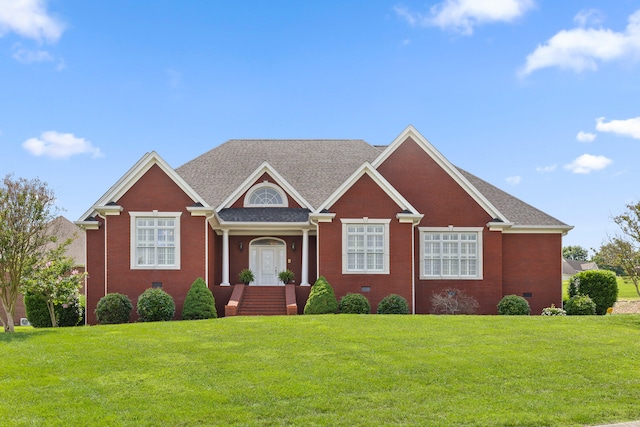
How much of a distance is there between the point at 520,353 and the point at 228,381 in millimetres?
6644

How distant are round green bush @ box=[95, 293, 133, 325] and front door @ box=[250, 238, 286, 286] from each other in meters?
6.74

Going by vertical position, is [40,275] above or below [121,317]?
above

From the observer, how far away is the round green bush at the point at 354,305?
74.4ft

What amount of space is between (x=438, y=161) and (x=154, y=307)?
546 inches

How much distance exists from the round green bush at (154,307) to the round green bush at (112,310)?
0.72 metres

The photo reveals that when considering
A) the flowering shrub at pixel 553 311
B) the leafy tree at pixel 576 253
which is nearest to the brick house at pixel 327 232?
the flowering shrub at pixel 553 311

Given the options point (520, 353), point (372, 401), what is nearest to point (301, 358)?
point (372, 401)

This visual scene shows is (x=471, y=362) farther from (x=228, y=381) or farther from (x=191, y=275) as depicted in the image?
(x=191, y=275)

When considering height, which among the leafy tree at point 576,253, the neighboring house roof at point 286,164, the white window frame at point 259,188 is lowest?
the leafy tree at point 576,253

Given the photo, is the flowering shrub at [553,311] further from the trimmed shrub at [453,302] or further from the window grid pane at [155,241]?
the window grid pane at [155,241]

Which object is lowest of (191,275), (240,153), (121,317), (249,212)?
(121,317)

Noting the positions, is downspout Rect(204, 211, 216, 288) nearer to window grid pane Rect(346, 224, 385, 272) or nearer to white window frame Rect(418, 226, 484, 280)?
window grid pane Rect(346, 224, 385, 272)

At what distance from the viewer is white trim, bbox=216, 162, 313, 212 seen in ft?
87.0

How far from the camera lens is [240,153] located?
1265 inches
